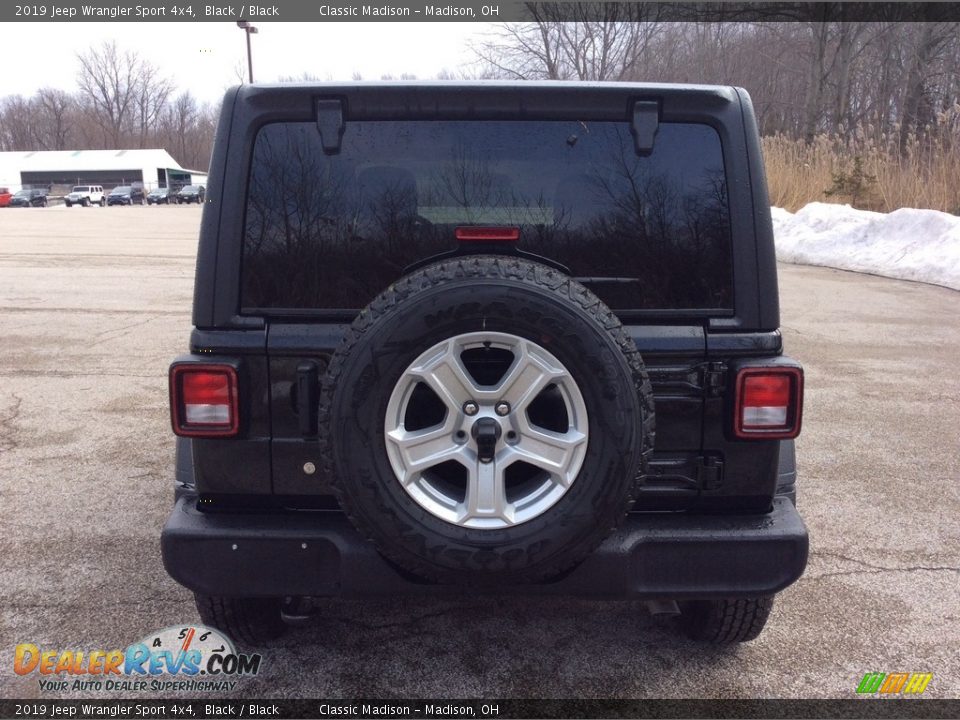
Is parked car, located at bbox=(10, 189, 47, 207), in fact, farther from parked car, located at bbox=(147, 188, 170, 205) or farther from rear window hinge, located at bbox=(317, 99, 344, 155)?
rear window hinge, located at bbox=(317, 99, 344, 155)

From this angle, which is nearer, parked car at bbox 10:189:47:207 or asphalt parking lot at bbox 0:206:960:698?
asphalt parking lot at bbox 0:206:960:698

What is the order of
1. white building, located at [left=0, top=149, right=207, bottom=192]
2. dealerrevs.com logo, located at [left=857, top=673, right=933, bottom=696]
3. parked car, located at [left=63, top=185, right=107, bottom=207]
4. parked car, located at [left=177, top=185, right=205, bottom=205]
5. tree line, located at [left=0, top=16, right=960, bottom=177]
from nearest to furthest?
1. dealerrevs.com logo, located at [left=857, top=673, right=933, bottom=696]
2. tree line, located at [left=0, top=16, right=960, bottom=177]
3. parked car, located at [left=63, top=185, right=107, bottom=207]
4. parked car, located at [left=177, top=185, right=205, bottom=205]
5. white building, located at [left=0, top=149, right=207, bottom=192]

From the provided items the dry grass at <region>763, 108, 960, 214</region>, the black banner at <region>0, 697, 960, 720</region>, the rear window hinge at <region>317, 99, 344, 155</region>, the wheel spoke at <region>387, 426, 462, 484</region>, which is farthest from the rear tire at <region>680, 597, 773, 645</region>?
the dry grass at <region>763, 108, 960, 214</region>

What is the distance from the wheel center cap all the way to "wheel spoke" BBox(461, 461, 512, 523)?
0.03m

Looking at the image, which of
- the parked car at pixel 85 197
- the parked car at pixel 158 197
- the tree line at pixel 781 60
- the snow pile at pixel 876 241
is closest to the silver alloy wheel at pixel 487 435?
the snow pile at pixel 876 241

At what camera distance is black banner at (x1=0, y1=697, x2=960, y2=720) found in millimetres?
2562

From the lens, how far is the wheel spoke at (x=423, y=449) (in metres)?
2.21

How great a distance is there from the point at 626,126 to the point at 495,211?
500 millimetres

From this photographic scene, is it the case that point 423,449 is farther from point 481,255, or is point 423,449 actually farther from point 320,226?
point 320,226

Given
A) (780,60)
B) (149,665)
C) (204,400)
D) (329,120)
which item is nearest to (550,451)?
(204,400)

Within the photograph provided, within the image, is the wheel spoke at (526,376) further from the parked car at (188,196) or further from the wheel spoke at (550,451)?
the parked car at (188,196)

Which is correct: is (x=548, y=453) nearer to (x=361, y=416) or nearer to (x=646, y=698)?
(x=361, y=416)

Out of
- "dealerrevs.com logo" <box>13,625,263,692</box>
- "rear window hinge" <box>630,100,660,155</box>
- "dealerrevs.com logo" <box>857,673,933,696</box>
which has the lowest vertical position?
"dealerrevs.com logo" <box>857,673,933,696</box>

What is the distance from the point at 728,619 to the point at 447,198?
1808 mm
